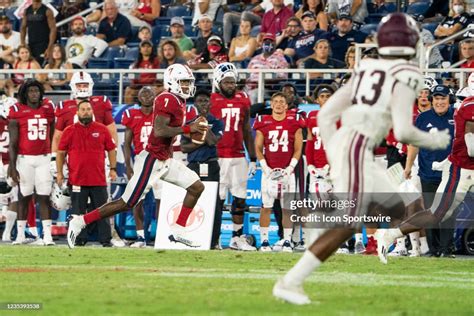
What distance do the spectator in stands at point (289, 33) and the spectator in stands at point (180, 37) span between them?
5.01ft

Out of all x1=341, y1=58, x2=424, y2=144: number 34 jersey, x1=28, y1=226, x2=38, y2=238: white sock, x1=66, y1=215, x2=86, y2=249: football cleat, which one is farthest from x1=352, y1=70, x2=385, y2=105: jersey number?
x1=28, y1=226, x2=38, y2=238: white sock

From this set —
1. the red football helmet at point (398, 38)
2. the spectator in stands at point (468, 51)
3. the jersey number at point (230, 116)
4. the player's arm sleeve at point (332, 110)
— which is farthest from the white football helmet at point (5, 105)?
the red football helmet at point (398, 38)

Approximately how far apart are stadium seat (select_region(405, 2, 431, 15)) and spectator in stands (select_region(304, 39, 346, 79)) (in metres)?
1.75

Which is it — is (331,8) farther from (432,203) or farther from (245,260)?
(245,260)

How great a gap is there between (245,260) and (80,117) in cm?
389

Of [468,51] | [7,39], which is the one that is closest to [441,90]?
[468,51]

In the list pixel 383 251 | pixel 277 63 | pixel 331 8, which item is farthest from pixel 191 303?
pixel 331 8

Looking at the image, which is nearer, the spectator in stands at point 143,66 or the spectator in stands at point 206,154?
the spectator in stands at point 206,154

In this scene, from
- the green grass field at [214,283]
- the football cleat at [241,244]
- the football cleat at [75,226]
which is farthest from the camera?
the football cleat at [241,244]

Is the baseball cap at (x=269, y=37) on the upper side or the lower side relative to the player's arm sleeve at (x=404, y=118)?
upper

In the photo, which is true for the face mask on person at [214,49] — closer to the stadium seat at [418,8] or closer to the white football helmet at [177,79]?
the stadium seat at [418,8]

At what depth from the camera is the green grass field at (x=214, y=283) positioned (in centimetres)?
749

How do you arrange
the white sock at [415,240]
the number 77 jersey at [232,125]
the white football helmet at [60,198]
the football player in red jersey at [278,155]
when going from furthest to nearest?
the white football helmet at [60,198] < the number 77 jersey at [232,125] < the football player in red jersey at [278,155] < the white sock at [415,240]

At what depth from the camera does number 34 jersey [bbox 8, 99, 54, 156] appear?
15469 mm
